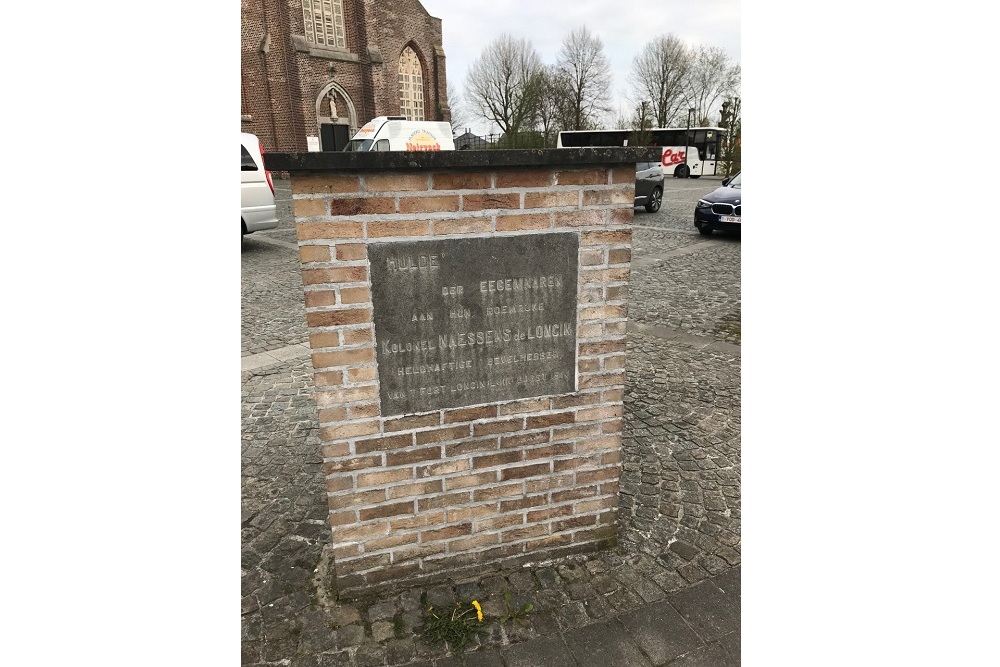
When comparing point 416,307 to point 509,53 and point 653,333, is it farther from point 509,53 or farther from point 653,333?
point 509,53

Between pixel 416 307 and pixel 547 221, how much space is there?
2.02 feet

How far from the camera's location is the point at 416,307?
2.19 m

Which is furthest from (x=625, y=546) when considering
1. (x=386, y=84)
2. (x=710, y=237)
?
(x=386, y=84)

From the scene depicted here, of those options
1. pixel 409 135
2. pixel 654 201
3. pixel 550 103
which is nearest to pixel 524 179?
pixel 654 201

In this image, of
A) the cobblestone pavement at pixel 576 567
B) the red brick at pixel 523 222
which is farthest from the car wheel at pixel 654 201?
the red brick at pixel 523 222

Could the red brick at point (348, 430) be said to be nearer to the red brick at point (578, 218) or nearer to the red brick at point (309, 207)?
the red brick at point (309, 207)

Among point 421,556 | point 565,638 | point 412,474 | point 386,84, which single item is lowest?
point 565,638

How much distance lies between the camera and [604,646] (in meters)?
2.21

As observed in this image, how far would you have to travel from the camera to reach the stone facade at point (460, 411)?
2066 mm

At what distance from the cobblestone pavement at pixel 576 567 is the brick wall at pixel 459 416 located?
180 mm

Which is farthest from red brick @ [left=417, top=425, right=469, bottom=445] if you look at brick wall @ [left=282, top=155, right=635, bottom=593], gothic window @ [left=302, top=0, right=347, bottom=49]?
gothic window @ [left=302, top=0, right=347, bottom=49]

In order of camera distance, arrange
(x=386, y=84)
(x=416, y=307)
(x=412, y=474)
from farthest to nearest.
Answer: (x=386, y=84) < (x=412, y=474) < (x=416, y=307)

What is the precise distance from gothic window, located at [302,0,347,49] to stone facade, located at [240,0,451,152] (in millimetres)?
387

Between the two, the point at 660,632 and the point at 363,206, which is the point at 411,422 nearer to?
the point at 363,206
